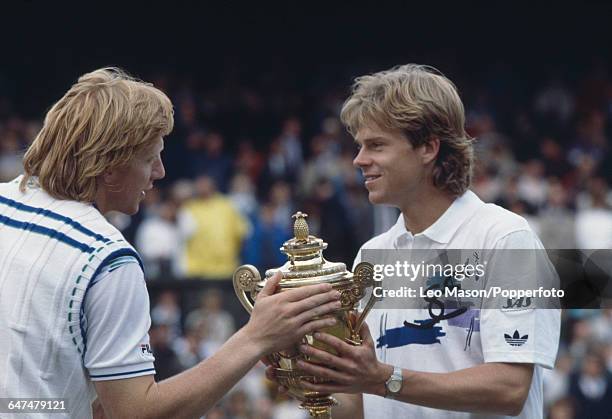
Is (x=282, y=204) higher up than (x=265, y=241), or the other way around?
(x=282, y=204)

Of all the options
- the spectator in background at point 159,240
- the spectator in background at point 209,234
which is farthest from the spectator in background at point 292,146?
the spectator in background at point 159,240

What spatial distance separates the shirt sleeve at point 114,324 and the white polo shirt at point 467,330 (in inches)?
35.6

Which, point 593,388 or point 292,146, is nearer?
point 593,388

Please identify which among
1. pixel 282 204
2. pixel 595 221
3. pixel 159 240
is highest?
pixel 282 204

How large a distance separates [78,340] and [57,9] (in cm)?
1251

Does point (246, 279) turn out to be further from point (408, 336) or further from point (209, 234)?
point (209, 234)

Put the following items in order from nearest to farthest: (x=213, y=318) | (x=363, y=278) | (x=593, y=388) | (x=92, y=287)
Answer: (x=92, y=287), (x=363, y=278), (x=593, y=388), (x=213, y=318)

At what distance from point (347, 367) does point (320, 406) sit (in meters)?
0.21

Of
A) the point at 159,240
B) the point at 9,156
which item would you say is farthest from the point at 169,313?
the point at 9,156

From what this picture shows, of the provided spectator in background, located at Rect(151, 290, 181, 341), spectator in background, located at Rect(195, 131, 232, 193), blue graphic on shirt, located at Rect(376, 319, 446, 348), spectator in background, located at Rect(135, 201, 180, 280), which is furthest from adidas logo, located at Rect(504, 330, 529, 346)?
spectator in background, located at Rect(195, 131, 232, 193)

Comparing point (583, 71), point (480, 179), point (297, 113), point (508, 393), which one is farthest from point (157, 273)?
point (583, 71)

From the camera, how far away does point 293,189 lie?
11.1 meters

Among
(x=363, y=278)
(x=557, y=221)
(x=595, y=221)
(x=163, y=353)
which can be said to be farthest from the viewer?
(x=557, y=221)

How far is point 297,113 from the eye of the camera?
A: 1376 cm
